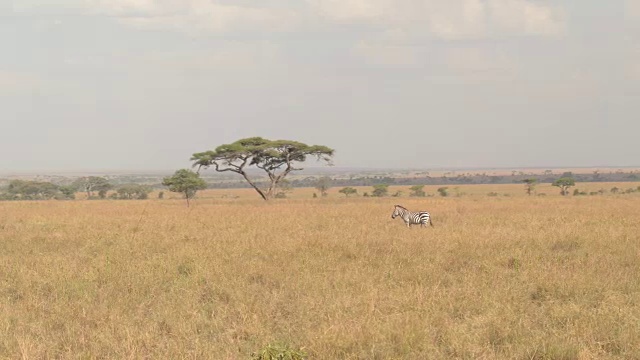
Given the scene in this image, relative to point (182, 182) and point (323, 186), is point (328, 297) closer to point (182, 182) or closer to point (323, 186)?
point (182, 182)

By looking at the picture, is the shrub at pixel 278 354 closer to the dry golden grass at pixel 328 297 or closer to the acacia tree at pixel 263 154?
the dry golden grass at pixel 328 297

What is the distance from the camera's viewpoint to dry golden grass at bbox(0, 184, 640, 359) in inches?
189

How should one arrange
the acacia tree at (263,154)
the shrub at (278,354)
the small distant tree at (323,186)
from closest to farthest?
the shrub at (278,354)
the acacia tree at (263,154)
the small distant tree at (323,186)

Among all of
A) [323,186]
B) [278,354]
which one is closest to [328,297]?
[278,354]

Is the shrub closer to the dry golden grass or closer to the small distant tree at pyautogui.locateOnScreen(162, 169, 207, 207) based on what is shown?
the dry golden grass

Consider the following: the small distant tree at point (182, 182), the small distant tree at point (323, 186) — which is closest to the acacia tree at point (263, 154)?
the small distant tree at point (182, 182)

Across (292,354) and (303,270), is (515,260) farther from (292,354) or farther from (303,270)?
(292,354)

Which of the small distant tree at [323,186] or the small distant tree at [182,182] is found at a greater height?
the small distant tree at [182,182]

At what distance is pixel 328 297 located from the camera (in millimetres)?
6367

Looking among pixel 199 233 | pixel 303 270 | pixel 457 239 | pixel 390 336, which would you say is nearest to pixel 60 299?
pixel 303 270

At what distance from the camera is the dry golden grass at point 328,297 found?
4.79m

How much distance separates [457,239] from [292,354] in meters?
7.75

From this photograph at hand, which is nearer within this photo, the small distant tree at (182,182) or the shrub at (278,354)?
the shrub at (278,354)

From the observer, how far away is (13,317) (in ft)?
18.7
